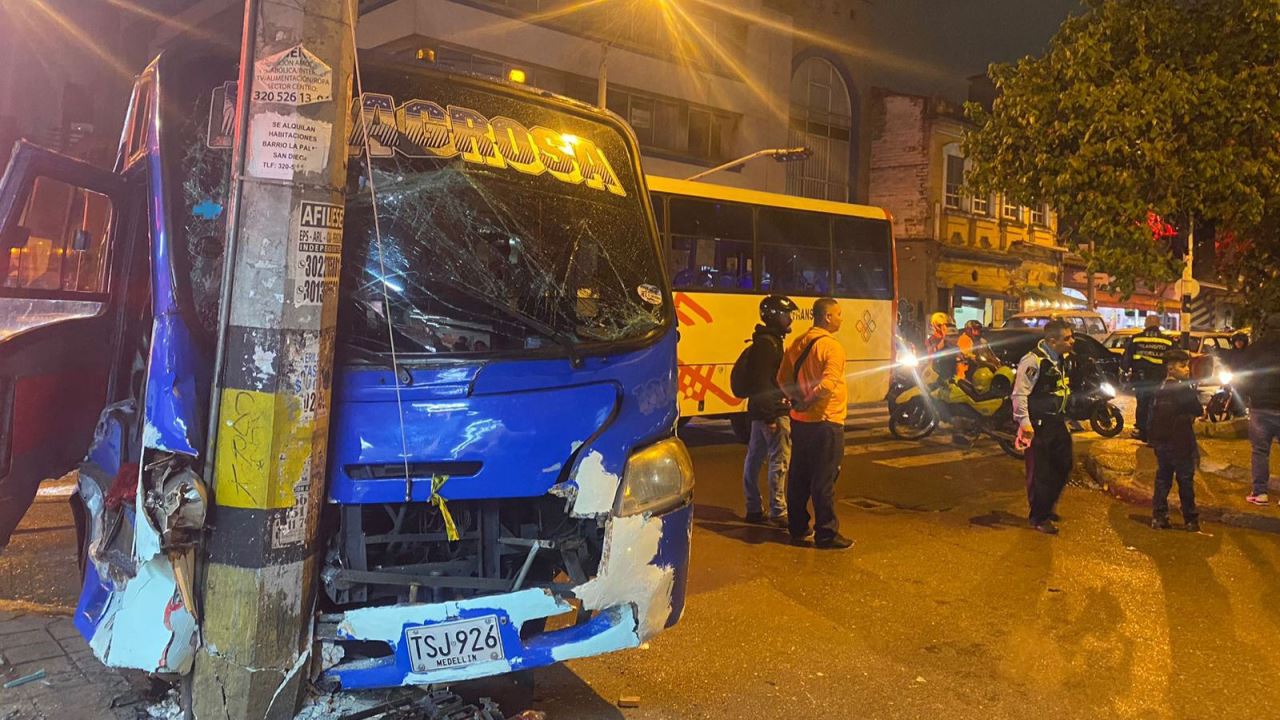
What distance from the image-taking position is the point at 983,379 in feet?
39.1

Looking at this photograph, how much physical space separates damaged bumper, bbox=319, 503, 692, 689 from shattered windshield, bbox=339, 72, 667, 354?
0.89 m

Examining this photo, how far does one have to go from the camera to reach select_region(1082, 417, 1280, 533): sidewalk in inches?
323

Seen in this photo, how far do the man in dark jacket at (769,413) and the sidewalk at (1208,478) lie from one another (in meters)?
4.04

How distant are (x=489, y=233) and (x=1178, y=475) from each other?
6700 millimetres

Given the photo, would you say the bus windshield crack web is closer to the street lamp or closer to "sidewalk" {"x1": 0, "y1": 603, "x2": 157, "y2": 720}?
"sidewalk" {"x1": 0, "y1": 603, "x2": 157, "y2": 720}

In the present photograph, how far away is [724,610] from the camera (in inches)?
210

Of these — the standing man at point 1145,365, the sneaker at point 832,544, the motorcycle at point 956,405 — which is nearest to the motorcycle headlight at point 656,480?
the sneaker at point 832,544

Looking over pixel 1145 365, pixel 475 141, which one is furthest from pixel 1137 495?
pixel 475 141

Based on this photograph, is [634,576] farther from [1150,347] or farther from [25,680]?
[1150,347]

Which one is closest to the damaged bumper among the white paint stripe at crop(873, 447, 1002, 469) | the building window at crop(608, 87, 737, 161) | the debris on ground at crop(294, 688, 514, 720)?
the debris on ground at crop(294, 688, 514, 720)

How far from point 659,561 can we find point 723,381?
8.89 m

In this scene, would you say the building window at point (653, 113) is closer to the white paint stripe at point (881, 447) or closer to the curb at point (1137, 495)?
the white paint stripe at point (881, 447)

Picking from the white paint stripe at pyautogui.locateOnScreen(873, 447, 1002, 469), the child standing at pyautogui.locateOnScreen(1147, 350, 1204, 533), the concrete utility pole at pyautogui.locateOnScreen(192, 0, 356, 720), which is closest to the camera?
the concrete utility pole at pyautogui.locateOnScreen(192, 0, 356, 720)

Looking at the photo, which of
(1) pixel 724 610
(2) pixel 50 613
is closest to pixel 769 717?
(1) pixel 724 610
